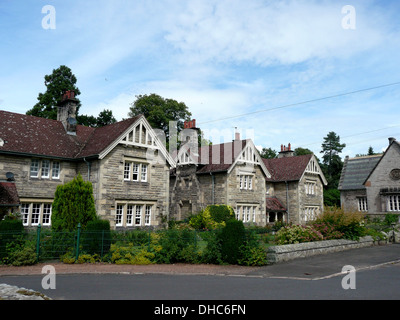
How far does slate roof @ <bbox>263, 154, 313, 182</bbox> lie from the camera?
127 feet

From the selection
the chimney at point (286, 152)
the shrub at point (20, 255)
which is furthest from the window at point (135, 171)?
the chimney at point (286, 152)

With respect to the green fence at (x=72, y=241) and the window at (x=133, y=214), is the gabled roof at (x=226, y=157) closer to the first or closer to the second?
the window at (x=133, y=214)

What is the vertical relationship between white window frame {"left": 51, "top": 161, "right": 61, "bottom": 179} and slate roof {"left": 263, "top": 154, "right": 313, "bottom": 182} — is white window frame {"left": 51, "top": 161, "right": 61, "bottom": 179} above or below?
below

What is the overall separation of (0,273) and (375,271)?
1419 cm

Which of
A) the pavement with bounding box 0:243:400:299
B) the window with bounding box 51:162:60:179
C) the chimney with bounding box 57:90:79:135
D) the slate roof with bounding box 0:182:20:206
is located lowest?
the pavement with bounding box 0:243:400:299

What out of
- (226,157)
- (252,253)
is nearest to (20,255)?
(252,253)

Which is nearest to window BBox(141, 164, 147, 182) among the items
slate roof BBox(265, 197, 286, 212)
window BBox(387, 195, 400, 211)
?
slate roof BBox(265, 197, 286, 212)

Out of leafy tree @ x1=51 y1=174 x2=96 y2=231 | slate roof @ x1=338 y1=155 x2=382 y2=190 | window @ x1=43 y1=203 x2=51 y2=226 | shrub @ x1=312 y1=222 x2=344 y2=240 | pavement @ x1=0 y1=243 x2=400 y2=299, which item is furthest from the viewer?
slate roof @ x1=338 y1=155 x2=382 y2=190

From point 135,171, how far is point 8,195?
8281mm

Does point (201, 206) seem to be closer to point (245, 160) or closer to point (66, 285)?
point (245, 160)

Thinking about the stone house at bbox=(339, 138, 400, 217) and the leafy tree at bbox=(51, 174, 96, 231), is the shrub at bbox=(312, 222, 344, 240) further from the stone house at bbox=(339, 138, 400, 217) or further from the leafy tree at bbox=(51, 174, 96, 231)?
the stone house at bbox=(339, 138, 400, 217)

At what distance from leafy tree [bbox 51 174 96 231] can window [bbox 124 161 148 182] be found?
591 cm

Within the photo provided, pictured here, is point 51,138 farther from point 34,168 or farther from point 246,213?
point 246,213

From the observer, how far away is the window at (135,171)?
25.1 m
